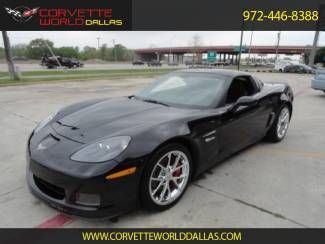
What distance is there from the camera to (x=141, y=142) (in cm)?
230

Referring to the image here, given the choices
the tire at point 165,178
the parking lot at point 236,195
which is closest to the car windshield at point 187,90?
the tire at point 165,178

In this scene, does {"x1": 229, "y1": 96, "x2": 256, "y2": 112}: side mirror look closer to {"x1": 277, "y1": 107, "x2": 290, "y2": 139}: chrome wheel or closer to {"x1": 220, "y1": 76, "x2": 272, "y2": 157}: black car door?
{"x1": 220, "y1": 76, "x2": 272, "y2": 157}: black car door

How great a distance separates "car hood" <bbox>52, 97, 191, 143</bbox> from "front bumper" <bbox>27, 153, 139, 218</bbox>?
400 millimetres

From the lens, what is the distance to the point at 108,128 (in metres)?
2.54

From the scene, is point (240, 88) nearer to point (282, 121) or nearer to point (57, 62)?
point (282, 121)

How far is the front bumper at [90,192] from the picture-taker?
2084 mm

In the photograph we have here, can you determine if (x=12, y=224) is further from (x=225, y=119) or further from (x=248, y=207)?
(x=225, y=119)

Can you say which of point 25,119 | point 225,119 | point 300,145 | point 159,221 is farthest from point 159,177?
point 25,119

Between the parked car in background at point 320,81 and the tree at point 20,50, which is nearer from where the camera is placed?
the parked car in background at point 320,81

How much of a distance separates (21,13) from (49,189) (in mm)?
18339

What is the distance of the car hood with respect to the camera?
97.0 inches
